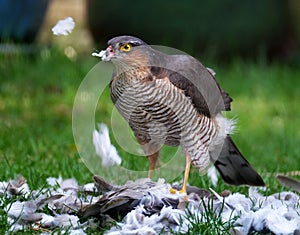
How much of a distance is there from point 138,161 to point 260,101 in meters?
2.80

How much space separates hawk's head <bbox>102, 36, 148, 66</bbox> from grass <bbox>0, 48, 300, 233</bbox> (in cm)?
88

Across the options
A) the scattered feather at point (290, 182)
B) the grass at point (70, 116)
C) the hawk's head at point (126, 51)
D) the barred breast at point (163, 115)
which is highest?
the hawk's head at point (126, 51)

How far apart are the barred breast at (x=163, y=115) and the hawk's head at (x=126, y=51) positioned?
0.10m

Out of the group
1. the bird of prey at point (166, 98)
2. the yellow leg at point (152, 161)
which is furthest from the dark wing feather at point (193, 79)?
the yellow leg at point (152, 161)

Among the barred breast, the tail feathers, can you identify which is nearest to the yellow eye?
the barred breast

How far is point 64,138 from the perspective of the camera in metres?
5.53

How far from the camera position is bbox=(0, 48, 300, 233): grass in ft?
15.0

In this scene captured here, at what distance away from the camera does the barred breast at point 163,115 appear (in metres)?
3.54

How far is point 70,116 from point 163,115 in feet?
9.48

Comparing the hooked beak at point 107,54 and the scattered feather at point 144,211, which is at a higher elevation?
the hooked beak at point 107,54

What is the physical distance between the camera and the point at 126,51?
11.4 feet

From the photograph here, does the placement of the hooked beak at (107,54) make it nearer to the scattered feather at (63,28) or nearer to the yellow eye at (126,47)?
the yellow eye at (126,47)

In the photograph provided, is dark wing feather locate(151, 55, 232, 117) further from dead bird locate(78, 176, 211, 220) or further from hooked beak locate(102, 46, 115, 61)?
dead bird locate(78, 176, 211, 220)

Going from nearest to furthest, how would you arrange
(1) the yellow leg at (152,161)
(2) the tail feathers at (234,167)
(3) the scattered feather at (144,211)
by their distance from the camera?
(3) the scattered feather at (144,211), (1) the yellow leg at (152,161), (2) the tail feathers at (234,167)
